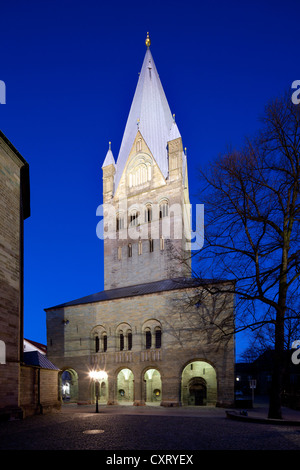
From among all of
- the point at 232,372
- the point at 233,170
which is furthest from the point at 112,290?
the point at 233,170

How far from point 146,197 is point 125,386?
18.7 metres

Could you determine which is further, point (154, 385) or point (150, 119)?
point (150, 119)

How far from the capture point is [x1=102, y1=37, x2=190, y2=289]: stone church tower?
37.8 meters

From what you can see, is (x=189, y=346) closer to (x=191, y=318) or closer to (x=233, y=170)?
(x=191, y=318)

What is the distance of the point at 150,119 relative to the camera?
42969 millimetres

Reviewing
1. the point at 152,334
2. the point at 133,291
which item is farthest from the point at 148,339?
the point at 133,291

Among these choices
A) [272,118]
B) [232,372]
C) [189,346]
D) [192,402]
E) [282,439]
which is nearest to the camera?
[282,439]

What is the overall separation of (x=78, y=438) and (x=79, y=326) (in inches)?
990

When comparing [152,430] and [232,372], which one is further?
[232,372]

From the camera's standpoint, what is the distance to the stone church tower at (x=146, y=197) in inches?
1490

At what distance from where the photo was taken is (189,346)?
93.7 feet

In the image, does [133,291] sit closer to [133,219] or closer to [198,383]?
[133,219]

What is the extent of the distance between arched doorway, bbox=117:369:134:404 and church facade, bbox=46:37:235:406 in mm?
91

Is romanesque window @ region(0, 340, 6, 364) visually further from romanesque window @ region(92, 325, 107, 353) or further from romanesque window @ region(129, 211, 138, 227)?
Answer: romanesque window @ region(129, 211, 138, 227)
